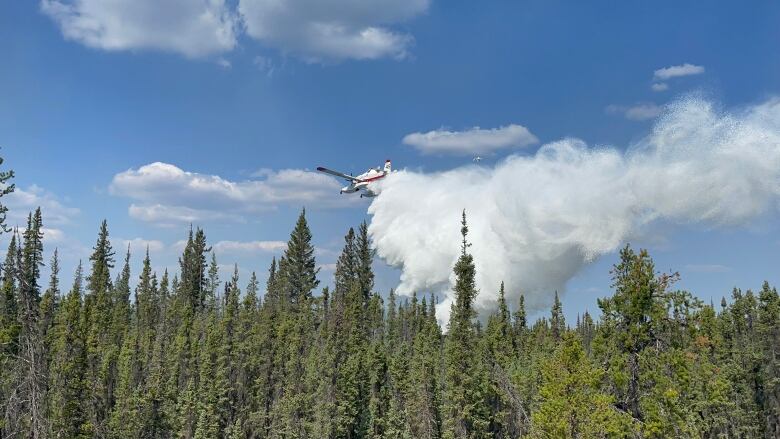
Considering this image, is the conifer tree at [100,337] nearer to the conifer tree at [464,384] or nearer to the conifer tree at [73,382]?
the conifer tree at [73,382]

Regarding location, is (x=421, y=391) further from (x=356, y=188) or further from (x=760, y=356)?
(x=760, y=356)

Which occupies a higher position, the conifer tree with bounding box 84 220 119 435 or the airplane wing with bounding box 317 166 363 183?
the airplane wing with bounding box 317 166 363 183

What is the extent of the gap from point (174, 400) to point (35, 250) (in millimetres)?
33505

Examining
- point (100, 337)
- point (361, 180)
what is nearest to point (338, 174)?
point (361, 180)

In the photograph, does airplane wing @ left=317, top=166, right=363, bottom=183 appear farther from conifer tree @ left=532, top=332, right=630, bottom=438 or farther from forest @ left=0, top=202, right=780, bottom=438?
conifer tree @ left=532, top=332, right=630, bottom=438

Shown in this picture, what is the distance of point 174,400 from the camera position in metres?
80.7

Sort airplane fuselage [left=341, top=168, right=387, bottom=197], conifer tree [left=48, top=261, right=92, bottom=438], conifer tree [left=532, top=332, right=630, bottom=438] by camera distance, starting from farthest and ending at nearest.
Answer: airplane fuselage [left=341, top=168, right=387, bottom=197]
conifer tree [left=48, top=261, right=92, bottom=438]
conifer tree [left=532, top=332, right=630, bottom=438]

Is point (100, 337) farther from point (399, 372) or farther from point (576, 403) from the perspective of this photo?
point (576, 403)

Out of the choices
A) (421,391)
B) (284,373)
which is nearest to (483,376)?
(421,391)

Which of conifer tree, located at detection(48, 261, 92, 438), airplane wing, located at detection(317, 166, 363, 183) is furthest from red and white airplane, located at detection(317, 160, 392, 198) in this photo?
conifer tree, located at detection(48, 261, 92, 438)

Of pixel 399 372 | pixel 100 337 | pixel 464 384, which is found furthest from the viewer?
pixel 100 337

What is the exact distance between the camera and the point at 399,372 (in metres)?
76.8

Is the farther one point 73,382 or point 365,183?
point 365,183

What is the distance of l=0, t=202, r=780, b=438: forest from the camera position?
3300 centimetres
